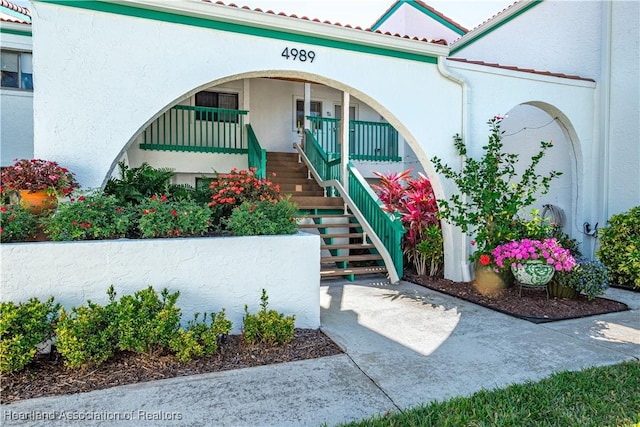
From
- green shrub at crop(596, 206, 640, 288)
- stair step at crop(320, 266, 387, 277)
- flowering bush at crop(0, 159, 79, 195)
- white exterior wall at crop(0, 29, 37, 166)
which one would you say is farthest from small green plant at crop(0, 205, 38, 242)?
green shrub at crop(596, 206, 640, 288)

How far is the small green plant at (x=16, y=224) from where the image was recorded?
3570mm

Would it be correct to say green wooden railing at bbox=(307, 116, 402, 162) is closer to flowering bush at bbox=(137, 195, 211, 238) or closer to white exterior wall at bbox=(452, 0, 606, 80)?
white exterior wall at bbox=(452, 0, 606, 80)

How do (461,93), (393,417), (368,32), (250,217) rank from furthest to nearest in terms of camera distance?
1. (461,93)
2. (368,32)
3. (250,217)
4. (393,417)

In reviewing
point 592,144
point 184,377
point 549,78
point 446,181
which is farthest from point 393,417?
point 592,144

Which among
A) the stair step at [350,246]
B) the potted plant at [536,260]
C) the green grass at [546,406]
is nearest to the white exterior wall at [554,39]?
the potted plant at [536,260]

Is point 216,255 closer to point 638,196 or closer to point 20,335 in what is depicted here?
point 20,335

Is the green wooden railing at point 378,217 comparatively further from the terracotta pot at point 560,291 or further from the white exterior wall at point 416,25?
the white exterior wall at point 416,25

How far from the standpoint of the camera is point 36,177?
3.88m

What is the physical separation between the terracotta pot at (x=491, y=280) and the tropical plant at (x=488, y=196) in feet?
0.71

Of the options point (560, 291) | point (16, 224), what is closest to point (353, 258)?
point (560, 291)

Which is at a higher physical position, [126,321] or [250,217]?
[250,217]

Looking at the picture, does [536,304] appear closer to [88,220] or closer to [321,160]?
[88,220]

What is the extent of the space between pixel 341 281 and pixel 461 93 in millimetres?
3679

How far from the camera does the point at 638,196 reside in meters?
6.71
